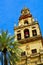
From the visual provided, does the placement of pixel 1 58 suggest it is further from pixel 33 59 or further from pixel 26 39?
pixel 26 39

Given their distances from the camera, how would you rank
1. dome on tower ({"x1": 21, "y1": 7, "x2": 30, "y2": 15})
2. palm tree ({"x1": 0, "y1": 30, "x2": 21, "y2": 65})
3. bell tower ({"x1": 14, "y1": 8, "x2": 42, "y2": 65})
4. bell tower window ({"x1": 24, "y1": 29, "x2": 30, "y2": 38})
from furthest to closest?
dome on tower ({"x1": 21, "y1": 7, "x2": 30, "y2": 15})
bell tower window ({"x1": 24, "y1": 29, "x2": 30, "y2": 38})
bell tower ({"x1": 14, "y1": 8, "x2": 42, "y2": 65})
palm tree ({"x1": 0, "y1": 30, "x2": 21, "y2": 65})

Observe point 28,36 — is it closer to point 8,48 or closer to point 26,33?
point 26,33

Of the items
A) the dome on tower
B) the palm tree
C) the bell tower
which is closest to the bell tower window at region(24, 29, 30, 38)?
the bell tower

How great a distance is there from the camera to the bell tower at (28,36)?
178 feet

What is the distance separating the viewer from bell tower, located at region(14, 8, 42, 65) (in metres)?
54.1

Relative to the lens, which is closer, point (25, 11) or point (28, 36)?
point (28, 36)

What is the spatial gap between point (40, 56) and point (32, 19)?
57.6 feet

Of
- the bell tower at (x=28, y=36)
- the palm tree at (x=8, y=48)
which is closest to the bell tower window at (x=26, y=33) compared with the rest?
the bell tower at (x=28, y=36)

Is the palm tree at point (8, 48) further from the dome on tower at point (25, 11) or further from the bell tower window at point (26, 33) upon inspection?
the dome on tower at point (25, 11)

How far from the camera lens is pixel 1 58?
3806cm

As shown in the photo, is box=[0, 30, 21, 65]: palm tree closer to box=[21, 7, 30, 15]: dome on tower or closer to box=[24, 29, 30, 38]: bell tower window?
box=[24, 29, 30, 38]: bell tower window

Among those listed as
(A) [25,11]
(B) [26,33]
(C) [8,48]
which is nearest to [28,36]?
(B) [26,33]

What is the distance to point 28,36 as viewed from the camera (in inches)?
2339

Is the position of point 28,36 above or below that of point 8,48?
above
